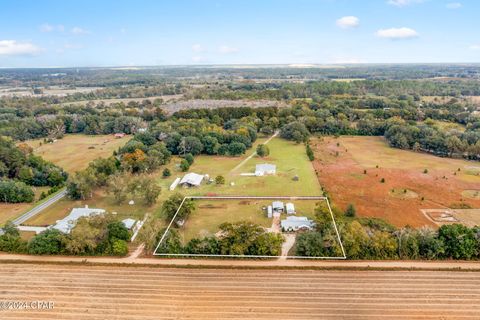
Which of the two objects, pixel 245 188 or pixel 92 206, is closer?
pixel 92 206

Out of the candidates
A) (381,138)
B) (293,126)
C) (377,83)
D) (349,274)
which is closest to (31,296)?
(349,274)

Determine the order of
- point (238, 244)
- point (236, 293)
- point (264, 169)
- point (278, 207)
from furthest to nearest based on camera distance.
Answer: point (264, 169)
point (278, 207)
point (238, 244)
point (236, 293)

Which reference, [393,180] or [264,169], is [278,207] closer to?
[264,169]

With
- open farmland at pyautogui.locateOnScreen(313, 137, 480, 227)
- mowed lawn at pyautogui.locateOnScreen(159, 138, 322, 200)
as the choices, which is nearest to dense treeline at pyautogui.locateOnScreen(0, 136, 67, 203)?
mowed lawn at pyautogui.locateOnScreen(159, 138, 322, 200)

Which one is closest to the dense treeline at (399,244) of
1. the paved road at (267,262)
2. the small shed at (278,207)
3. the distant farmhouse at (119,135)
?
the paved road at (267,262)

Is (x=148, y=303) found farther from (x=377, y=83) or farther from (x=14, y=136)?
(x=377, y=83)

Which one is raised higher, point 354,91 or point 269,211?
point 354,91

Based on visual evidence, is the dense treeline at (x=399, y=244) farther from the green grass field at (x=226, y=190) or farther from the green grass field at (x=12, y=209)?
the green grass field at (x=12, y=209)

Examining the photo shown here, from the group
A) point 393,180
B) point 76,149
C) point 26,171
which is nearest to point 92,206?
point 26,171

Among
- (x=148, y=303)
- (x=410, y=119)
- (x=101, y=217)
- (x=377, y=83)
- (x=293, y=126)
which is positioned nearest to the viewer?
(x=148, y=303)
